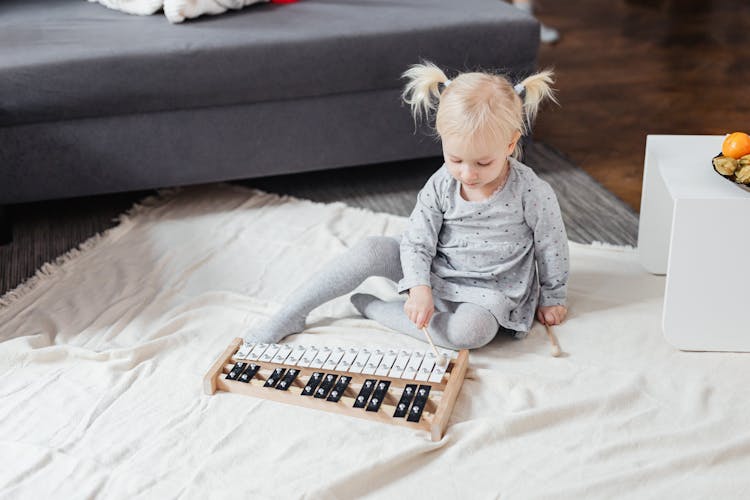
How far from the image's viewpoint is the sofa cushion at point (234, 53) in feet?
6.03

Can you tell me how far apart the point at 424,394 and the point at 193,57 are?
1.03m

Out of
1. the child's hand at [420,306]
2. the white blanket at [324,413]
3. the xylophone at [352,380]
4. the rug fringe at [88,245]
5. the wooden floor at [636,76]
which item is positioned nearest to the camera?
the white blanket at [324,413]

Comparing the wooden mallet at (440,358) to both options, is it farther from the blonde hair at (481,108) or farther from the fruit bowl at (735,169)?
the fruit bowl at (735,169)

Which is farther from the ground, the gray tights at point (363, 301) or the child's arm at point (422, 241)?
the child's arm at point (422, 241)

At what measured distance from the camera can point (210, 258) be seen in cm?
181

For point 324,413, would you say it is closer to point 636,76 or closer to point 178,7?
point 178,7

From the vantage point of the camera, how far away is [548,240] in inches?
56.9

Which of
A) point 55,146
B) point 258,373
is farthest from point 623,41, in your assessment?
point 258,373

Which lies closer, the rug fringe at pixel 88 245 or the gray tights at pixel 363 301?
the gray tights at pixel 363 301

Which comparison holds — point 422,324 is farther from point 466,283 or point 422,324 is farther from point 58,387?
point 58,387

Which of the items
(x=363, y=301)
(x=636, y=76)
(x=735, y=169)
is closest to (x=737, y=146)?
(x=735, y=169)

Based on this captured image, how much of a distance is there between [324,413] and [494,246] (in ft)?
1.37

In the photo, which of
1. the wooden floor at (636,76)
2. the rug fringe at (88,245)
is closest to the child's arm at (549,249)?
the wooden floor at (636,76)

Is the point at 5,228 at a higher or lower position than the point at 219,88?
lower
